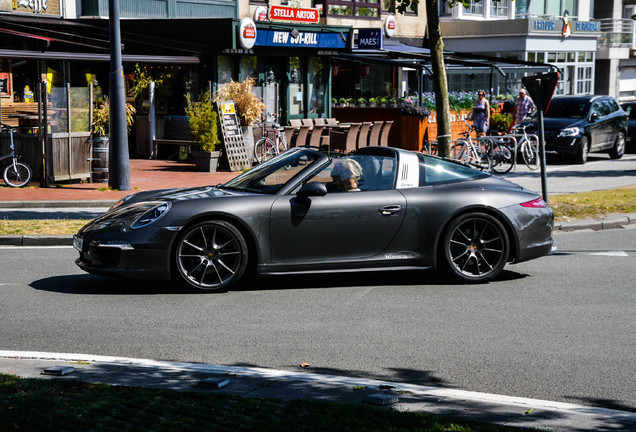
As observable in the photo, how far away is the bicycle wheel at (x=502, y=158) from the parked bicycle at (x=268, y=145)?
5046 mm

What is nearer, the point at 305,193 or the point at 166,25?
the point at 305,193

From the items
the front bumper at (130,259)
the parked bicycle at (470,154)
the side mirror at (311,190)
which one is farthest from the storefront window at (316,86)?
the front bumper at (130,259)

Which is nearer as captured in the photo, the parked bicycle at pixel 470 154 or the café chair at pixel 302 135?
the parked bicycle at pixel 470 154

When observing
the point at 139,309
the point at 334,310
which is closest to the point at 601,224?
the point at 334,310

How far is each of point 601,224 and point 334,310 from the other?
7277mm

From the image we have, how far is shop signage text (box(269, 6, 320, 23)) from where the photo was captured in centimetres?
2808

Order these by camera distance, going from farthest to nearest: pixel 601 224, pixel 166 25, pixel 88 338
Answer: pixel 166 25, pixel 601 224, pixel 88 338

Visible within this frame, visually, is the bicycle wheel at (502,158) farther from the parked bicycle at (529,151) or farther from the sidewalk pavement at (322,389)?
the sidewalk pavement at (322,389)

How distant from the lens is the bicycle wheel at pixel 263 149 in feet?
73.2

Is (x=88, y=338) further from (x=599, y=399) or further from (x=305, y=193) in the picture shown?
(x=599, y=399)

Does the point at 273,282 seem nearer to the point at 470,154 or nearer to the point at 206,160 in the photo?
the point at 206,160

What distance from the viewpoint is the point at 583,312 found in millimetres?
8188

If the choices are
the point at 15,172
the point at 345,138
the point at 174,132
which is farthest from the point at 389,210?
the point at 174,132

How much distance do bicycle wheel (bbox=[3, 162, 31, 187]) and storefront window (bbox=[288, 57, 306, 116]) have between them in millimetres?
11463
